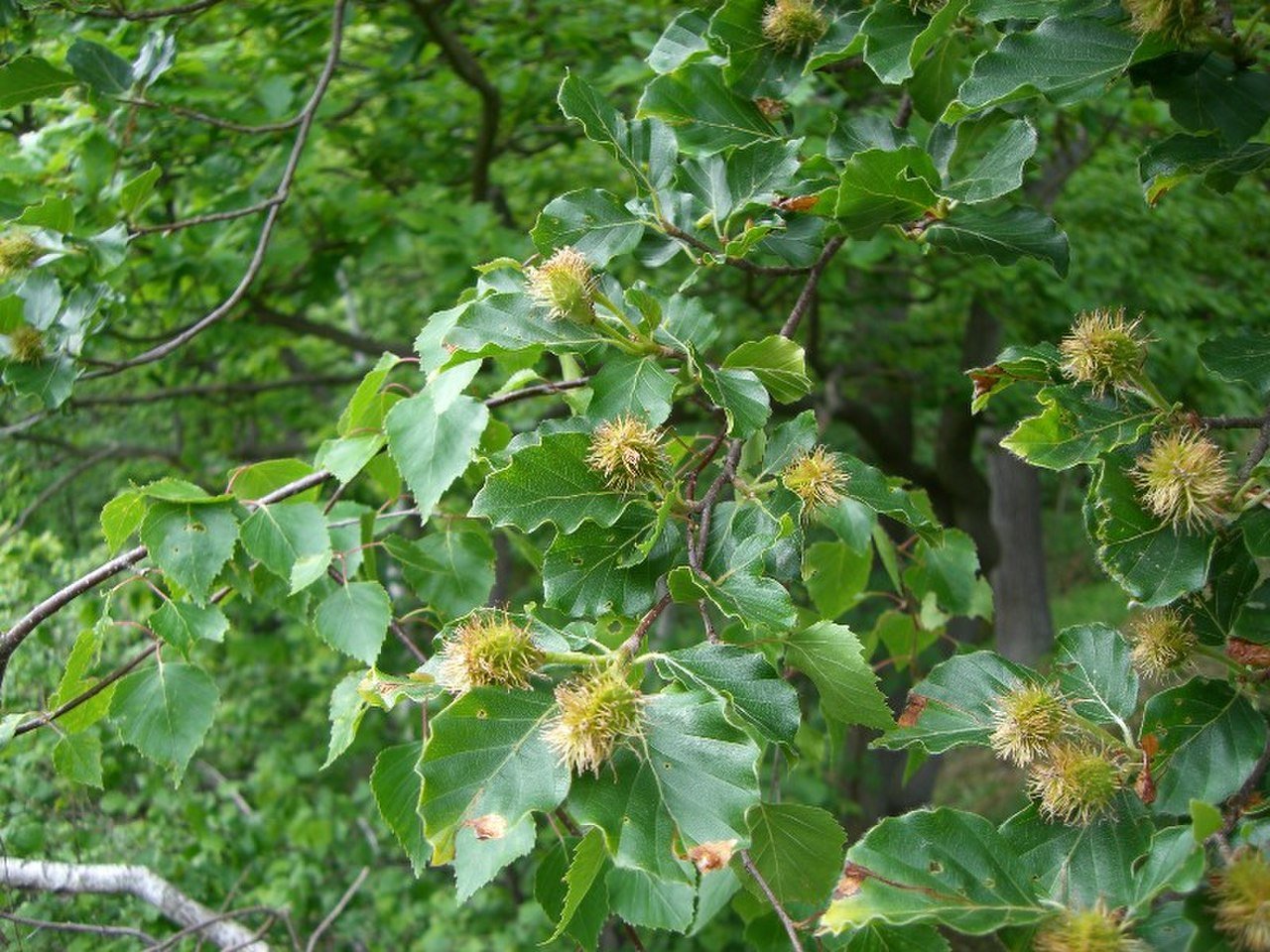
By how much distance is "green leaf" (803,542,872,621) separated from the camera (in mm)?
1917

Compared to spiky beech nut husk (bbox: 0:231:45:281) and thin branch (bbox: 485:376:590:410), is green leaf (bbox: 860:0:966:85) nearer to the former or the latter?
thin branch (bbox: 485:376:590:410)

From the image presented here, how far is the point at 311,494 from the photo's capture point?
1884mm

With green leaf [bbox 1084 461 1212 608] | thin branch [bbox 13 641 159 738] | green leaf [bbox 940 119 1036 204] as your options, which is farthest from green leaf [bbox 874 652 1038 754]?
thin branch [bbox 13 641 159 738]

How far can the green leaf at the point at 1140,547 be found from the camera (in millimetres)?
1152

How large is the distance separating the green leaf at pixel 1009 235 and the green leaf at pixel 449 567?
829 mm

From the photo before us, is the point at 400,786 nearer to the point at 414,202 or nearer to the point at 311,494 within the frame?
the point at 311,494

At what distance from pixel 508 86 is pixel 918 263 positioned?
2.39 metres

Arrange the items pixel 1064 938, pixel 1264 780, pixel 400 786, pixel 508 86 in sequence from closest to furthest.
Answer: pixel 1064 938
pixel 1264 780
pixel 400 786
pixel 508 86

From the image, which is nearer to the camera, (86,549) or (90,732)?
(90,732)

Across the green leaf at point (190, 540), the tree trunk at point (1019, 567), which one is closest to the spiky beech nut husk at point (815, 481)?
the green leaf at point (190, 540)

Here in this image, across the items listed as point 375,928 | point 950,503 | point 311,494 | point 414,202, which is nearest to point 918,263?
point 950,503

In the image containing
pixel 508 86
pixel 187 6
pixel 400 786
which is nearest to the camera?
pixel 400 786

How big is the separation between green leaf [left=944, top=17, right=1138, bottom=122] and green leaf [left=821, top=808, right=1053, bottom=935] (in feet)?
2.57

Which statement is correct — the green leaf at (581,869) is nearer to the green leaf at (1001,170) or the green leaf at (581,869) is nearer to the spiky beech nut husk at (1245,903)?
the spiky beech nut husk at (1245,903)
